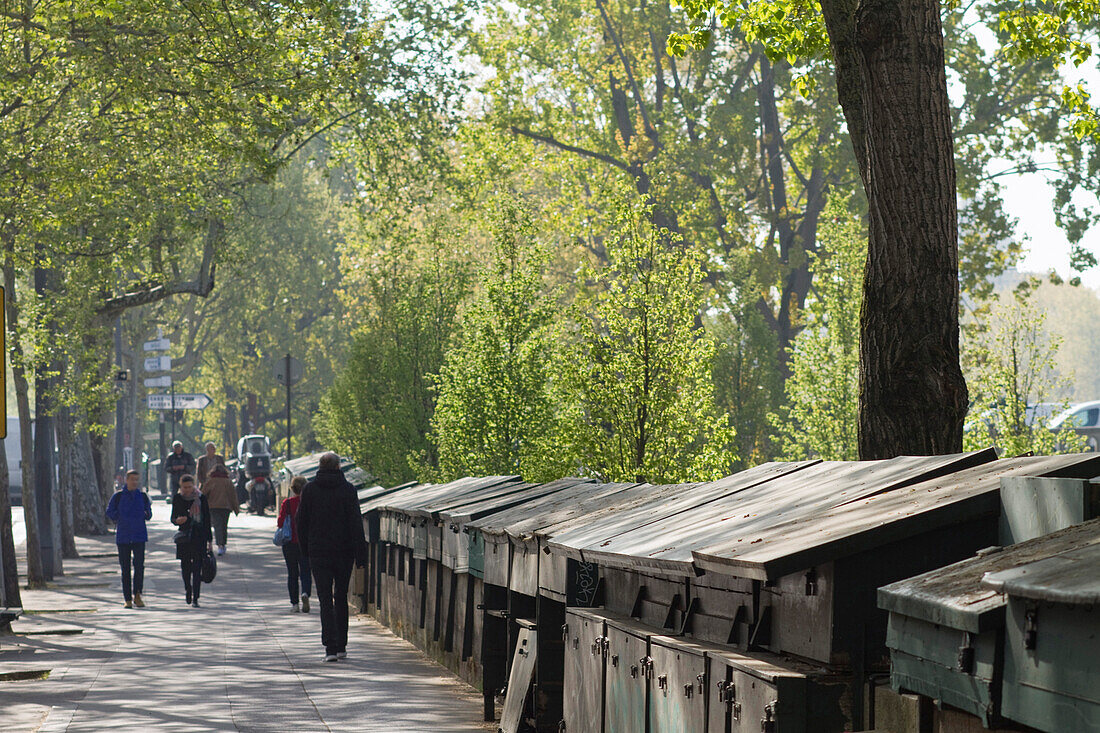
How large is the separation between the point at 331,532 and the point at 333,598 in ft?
1.85

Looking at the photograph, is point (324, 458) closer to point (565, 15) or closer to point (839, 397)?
point (839, 397)

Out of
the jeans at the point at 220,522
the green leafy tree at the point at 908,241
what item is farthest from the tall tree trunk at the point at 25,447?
the green leafy tree at the point at 908,241

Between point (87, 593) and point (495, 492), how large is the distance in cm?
973

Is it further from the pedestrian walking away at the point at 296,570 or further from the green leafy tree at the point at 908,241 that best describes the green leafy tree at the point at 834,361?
the green leafy tree at the point at 908,241

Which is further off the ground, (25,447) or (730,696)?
(25,447)

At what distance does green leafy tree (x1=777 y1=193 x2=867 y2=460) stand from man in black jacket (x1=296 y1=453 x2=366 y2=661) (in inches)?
573

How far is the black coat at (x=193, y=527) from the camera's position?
19219 millimetres

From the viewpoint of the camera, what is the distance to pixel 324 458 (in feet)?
46.5

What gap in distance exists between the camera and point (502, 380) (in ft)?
73.4

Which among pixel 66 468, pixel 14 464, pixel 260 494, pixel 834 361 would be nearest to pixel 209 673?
pixel 66 468

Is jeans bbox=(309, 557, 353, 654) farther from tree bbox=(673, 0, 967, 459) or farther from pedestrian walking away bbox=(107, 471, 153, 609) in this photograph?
pedestrian walking away bbox=(107, 471, 153, 609)

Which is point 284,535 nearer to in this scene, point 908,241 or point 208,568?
point 208,568

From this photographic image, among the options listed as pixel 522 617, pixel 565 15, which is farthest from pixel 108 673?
pixel 565 15

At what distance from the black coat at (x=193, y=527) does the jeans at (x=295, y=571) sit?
1486 millimetres
